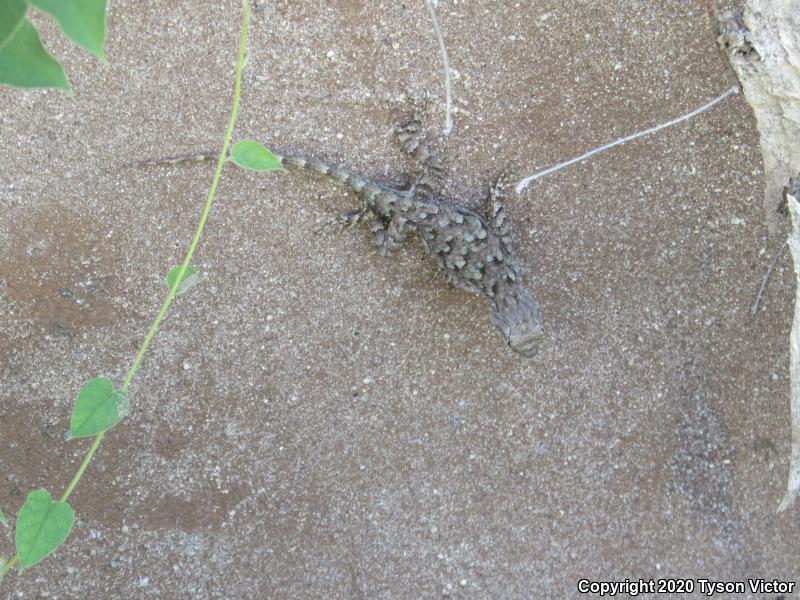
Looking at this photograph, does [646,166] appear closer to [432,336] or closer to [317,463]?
[432,336]

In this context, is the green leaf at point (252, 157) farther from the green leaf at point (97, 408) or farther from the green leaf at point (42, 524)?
the green leaf at point (42, 524)

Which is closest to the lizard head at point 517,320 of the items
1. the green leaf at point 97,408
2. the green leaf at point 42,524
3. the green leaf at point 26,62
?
the green leaf at point 97,408

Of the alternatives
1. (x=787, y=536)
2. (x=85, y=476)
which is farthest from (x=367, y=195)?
(x=787, y=536)

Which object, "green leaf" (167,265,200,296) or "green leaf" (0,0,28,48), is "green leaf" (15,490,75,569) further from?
"green leaf" (0,0,28,48)

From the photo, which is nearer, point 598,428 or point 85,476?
point 85,476

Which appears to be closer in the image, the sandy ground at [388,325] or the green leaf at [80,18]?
the green leaf at [80,18]
